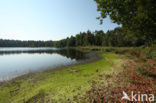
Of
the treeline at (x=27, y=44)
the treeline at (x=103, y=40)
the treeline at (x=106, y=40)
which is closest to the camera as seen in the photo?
the treeline at (x=103, y=40)

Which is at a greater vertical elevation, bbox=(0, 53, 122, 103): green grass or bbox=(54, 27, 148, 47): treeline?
bbox=(54, 27, 148, 47): treeline

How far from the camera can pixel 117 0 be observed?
4.17m

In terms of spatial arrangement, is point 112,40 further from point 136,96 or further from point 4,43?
point 4,43

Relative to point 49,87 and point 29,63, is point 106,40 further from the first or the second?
point 49,87

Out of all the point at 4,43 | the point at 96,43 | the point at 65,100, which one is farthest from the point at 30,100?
the point at 4,43

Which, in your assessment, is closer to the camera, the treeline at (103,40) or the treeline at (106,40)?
the treeline at (103,40)

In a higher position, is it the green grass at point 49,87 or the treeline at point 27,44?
the treeline at point 27,44

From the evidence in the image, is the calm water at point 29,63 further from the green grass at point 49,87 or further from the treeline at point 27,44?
the treeline at point 27,44

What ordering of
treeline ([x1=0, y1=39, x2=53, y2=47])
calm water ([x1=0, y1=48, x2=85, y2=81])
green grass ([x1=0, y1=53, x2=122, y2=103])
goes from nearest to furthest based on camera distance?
green grass ([x1=0, y1=53, x2=122, y2=103])
calm water ([x1=0, y1=48, x2=85, y2=81])
treeline ([x1=0, y1=39, x2=53, y2=47])

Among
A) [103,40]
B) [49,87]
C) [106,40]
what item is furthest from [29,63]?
[103,40]

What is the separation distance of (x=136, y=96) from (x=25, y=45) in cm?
18054

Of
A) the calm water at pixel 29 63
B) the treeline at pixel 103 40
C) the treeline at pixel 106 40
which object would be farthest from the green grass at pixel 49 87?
the treeline at pixel 106 40

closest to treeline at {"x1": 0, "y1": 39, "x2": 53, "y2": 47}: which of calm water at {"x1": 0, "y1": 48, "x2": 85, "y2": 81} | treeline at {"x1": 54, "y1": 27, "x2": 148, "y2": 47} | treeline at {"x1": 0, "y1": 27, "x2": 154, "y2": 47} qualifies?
treeline at {"x1": 0, "y1": 27, "x2": 154, "y2": 47}

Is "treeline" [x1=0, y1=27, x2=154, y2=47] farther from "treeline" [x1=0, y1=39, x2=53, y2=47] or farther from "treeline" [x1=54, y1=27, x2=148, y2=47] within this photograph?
"treeline" [x1=0, y1=39, x2=53, y2=47]
